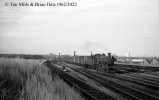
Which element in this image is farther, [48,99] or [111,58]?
[111,58]

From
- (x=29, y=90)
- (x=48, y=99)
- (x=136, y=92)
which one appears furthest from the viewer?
(x=136, y=92)

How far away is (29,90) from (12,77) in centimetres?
262

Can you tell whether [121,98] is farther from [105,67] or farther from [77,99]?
[105,67]

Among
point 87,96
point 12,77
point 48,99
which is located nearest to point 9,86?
point 12,77

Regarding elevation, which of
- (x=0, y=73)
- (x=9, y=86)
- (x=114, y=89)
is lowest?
(x=114, y=89)

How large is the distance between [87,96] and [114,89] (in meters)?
2.97

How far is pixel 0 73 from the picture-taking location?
795 cm

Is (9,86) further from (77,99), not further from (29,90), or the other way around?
(77,99)

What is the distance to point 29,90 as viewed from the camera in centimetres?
580

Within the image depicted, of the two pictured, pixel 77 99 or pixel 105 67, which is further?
pixel 105 67

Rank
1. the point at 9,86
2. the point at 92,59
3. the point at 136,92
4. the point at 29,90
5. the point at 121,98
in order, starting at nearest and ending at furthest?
1. the point at 29,90
2. the point at 9,86
3. the point at 121,98
4. the point at 136,92
5. the point at 92,59

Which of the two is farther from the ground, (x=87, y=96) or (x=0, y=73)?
(x=0, y=73)

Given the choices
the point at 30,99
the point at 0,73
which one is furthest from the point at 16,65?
the point at 30,99

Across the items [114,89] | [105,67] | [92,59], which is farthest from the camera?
[92,59]
